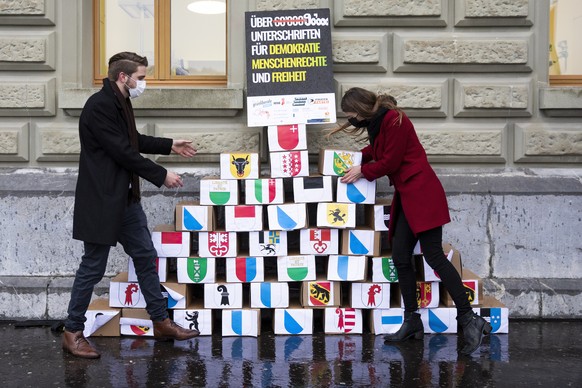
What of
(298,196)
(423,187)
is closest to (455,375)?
(423,187)

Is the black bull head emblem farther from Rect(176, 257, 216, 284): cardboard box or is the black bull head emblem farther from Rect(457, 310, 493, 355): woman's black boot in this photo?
Rect(457, 310, 493, 355): woman's black boot

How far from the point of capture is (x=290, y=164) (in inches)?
240

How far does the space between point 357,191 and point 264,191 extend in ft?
2.27

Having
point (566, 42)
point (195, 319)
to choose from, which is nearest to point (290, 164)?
point (195, 319)

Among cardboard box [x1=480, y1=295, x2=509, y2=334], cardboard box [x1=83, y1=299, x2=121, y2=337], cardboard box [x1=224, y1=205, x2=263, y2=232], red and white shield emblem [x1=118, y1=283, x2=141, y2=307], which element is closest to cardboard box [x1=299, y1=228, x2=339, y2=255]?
cardboard box [x1=224, y1=205, x2=263, y2=232]

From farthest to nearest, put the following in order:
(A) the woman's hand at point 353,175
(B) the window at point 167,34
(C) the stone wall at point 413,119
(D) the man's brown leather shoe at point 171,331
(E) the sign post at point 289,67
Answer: (B) the window at point 167,34 → (C) the stone wall at point 413,119 → (E) the sign post at point 289,67 → (A) the woman's hand at point 353,175 → (D) the man's brown leather shoe at point 171,331

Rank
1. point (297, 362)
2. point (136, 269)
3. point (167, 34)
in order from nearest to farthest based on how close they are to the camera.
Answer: point (297, 362) → point (136, 269) → point (167, 34)

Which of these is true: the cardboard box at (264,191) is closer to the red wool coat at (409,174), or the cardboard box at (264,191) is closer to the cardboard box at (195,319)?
the red wool coat at (409,174)

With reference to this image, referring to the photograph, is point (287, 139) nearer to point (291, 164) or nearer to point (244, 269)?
point (291, 164)

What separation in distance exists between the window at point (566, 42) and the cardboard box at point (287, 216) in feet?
9.29

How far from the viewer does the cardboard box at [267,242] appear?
6039 millimetres

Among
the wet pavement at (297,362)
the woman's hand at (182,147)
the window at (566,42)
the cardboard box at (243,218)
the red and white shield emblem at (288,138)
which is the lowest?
the wet pavement at (297,362)

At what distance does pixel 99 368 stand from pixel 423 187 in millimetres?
2490

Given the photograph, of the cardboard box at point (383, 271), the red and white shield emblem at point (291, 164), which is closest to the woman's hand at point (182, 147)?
the red and white shield emblem at point (291, 164)
